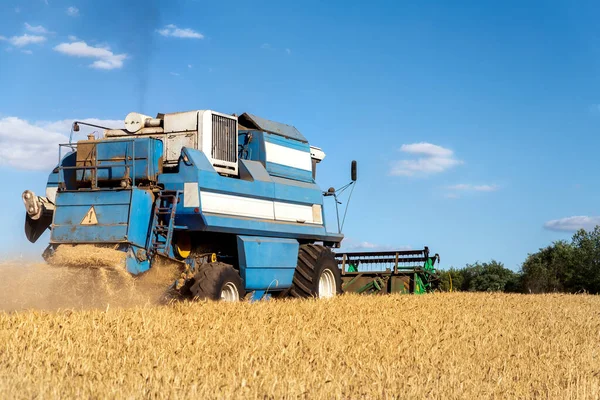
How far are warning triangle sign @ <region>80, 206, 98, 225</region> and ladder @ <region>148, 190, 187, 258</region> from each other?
33.9 inches

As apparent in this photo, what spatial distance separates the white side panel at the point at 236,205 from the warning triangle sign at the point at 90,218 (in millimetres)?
1613

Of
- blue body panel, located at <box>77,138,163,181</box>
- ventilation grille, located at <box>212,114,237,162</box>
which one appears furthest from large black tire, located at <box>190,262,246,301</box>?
ventilation grille, located at <box>212,114,237,162</box>

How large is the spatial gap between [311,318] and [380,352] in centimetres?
285

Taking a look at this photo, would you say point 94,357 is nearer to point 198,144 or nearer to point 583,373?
point 583,373

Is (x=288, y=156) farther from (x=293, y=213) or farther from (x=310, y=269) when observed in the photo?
(x=310, y=269)

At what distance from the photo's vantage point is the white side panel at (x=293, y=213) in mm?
14292

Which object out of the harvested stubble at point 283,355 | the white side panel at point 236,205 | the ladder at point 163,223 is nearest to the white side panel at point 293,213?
the white side panel at point 236,205

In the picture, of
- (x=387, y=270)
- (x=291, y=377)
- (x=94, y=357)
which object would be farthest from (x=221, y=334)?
(x=387, y=270)

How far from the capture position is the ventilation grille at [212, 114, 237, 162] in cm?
1317

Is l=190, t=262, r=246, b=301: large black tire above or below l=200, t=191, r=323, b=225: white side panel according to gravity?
below

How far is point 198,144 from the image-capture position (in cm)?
1287

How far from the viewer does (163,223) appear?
12094 millimetres

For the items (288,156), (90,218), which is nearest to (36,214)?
(90,218)

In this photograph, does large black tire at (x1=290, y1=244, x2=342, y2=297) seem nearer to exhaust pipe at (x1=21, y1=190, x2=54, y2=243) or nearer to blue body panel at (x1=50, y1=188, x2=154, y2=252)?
blue body panel at (x1=50, y1=188, x2=154, y2=252)
